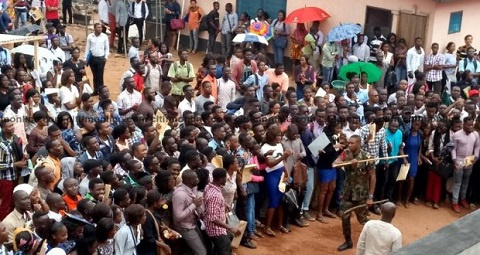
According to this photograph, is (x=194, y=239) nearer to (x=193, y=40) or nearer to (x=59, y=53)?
(x=59, y=53)

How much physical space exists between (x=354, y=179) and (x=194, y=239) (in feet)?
9.25

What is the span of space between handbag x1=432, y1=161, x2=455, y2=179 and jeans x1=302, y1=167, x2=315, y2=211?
86.1 inches

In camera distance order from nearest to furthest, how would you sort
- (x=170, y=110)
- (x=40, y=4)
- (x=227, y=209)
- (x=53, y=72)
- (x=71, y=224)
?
(x=71, y=224) → (x=227, y=209) → (x=170, y=110) → (x=53, y=72) → (x=40, y=4)

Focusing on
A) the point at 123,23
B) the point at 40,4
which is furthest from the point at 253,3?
the point at 40,4

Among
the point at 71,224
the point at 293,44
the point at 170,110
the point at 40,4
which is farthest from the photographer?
the point at 40,4

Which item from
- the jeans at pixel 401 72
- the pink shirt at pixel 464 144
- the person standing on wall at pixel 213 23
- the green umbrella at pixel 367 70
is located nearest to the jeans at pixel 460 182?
the pink shirt at pixel 464 144

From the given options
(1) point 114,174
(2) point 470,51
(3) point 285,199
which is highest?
(2) point 470,51

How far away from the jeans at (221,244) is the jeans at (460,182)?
448 centimetres

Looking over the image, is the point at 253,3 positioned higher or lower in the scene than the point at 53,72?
higher

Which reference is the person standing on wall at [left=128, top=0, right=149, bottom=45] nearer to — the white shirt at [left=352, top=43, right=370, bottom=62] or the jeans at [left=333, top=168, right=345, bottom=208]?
the white shirt at [left=352, top=43, right=370, bottom=62]

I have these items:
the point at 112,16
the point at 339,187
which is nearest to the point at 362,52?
the point at 339,187

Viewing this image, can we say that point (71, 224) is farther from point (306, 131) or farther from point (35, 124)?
point (306, 131)

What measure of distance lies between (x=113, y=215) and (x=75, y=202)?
73cm

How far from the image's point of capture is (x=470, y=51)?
15.6 m
